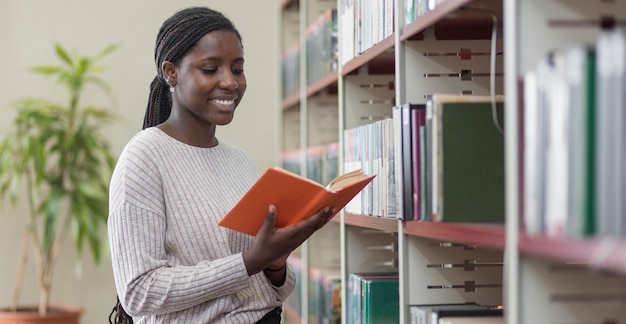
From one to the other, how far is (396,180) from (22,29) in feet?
9.84

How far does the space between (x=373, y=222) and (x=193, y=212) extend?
2.07ft

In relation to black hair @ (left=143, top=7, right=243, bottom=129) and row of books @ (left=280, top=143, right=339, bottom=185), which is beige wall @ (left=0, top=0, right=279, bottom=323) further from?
black hair @ (left=143, top=7, right=243, bottom=129)

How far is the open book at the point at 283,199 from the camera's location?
1750 mm

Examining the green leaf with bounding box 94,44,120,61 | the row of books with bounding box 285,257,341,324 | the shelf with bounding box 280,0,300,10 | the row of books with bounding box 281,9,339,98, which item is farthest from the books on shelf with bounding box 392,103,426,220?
the green leaf with bounding box 94,44,120,61

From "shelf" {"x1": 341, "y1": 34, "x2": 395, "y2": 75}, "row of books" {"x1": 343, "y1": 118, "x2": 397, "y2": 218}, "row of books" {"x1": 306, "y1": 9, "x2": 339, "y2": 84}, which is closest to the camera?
"row of books" {"x1": 343, "y1": 118, "x2": 397, "y2": 218}

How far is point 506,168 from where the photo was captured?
1.47m

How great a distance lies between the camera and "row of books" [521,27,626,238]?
1.07m

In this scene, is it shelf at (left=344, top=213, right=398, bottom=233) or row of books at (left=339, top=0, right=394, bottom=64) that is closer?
shelf at (left=344, top=213, right=398, bottom=233)

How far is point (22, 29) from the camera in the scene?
14.6ft

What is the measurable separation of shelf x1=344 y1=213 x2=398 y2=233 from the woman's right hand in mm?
363

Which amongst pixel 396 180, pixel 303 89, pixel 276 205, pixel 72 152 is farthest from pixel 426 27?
pixel 72 152

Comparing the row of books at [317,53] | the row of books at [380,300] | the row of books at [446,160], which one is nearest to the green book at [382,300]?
the row of books at [380,300]

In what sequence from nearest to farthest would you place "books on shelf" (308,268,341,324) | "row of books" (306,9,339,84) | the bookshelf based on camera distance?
Result: 1. the bookshelf
2. "books on shelf" (308,268,341,324)
3. "row of books" (306,9,339,84)

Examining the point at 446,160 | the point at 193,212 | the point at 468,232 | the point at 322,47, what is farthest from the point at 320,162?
the point at 468,232
